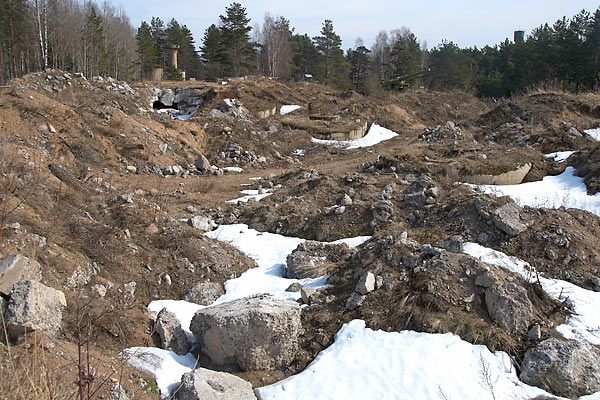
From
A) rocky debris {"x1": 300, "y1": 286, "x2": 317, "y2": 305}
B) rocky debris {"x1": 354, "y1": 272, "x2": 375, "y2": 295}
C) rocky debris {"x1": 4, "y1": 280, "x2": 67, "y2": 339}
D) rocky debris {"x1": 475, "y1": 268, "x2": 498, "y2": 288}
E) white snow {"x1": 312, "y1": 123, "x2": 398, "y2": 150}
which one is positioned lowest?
rocky debris {"x1": 300, "y1": 286, "x2": 317, "y2": 305}

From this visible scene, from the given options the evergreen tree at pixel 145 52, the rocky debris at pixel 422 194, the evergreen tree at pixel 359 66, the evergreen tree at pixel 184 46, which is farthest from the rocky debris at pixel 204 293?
the evergreen tree at pixel 184 46

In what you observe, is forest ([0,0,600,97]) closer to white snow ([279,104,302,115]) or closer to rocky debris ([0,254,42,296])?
white snow ([279,104,302,115])

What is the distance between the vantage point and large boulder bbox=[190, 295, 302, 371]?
475 centimetres

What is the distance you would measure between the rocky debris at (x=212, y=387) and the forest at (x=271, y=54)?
79.6 feet

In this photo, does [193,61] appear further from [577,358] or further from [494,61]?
[577,358]

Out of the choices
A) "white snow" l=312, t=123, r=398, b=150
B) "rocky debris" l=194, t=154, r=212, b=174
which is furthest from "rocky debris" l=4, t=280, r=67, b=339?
"white snow" l=312, t=123, r=398, b=150

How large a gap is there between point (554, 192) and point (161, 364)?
9432mm

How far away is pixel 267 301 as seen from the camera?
5109 mm

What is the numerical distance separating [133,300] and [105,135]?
10474 millimetres

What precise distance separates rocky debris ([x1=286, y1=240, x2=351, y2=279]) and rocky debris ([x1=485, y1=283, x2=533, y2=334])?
2574 millimetres

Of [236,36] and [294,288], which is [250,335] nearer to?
[294,288]

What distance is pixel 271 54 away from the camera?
42.8 metres

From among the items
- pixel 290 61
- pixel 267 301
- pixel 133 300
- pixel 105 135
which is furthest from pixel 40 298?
pixel 290 61

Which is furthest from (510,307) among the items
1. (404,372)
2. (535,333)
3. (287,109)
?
(287,109)
